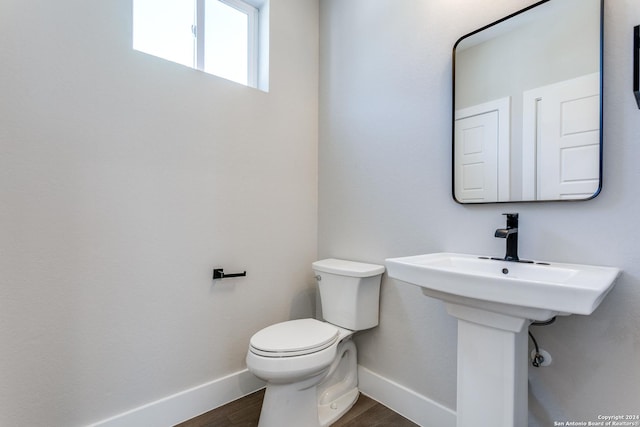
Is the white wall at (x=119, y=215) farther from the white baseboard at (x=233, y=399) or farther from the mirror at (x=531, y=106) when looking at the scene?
the mirror at (x=531, y=106)

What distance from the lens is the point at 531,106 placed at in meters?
1.20

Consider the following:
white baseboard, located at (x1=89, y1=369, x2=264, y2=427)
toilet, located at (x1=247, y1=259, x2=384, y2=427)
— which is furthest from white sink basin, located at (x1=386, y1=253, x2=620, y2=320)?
white baseboard, located at (x1=89, y1=369, x2=264, y2=427)

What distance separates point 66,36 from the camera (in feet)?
4.17

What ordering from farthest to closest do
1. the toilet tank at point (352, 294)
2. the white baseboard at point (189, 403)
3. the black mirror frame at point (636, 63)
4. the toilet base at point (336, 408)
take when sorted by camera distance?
1. the toilet tank at point (352, 294)
2. the toilet base at point (336, 408)
3. the white baseboard at point (189, 403)
4. the black mirror frame at point (636, 63)

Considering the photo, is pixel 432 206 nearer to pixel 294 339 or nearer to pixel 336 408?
pixel 294 339

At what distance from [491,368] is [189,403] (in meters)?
1.47

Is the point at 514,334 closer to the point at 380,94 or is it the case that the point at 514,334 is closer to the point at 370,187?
the point at 370,187

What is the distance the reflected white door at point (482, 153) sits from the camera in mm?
1282

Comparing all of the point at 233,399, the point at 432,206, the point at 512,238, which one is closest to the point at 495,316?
the point at 512,238

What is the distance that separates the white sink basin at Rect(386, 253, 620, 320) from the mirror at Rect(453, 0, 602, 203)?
283 mm

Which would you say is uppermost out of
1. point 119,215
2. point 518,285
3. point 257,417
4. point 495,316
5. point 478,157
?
point 478,157

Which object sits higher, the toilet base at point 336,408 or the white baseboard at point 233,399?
the white baseboard at point 233,399

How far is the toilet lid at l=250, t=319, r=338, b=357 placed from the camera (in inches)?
52.4

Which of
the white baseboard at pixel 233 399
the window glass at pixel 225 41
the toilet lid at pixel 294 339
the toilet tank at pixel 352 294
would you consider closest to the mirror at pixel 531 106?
the toilet tank at pixel 352 294
